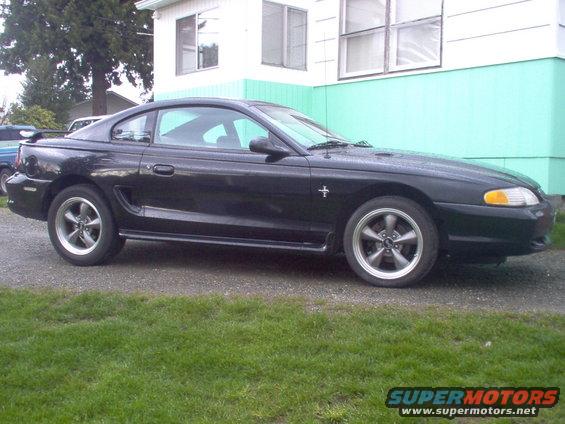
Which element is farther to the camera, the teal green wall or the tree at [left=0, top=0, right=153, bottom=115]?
the tree at [left=0, top=0, right=153, bottom=115]

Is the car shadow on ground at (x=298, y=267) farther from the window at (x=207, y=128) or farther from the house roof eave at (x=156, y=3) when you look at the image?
the house roof eave at (x=156, y=3)

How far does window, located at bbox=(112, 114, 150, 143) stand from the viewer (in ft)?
19.4

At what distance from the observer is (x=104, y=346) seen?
396 cm

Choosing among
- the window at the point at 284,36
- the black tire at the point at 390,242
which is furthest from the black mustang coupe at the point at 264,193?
the window at the point at 284,36

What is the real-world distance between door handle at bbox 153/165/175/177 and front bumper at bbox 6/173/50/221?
3.53 feet

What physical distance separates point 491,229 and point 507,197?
26 cm

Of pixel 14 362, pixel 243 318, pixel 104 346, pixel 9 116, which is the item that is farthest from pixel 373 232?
pixel 9 116

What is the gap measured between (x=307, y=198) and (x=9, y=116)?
28.0 metres

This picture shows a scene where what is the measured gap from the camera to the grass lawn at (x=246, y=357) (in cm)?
326

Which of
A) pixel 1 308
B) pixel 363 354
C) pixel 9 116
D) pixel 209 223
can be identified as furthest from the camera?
pixel 9 116

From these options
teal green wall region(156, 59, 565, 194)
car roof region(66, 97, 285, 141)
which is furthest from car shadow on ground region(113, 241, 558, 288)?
teal green wall region(156, 59, 565, 194)

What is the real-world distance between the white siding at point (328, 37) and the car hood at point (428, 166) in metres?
4.13

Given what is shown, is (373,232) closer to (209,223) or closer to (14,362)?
(209,223)

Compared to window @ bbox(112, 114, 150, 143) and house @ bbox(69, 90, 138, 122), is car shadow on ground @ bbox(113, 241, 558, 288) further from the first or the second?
house @ bbox(69, 90, 138, 122)
